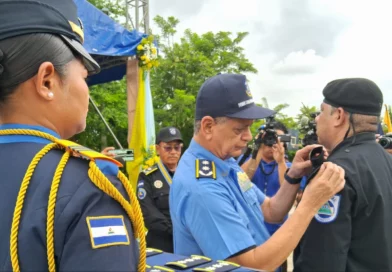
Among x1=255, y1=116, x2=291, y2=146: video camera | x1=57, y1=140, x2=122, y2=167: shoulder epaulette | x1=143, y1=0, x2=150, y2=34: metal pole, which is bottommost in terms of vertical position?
x1=57, y1=140, x2=122, y2=167: shoulder epaulette

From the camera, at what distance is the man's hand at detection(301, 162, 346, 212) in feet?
5.39

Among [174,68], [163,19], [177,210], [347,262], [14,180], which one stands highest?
[163,19]

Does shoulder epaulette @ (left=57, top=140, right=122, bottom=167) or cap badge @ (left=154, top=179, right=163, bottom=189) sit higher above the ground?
shoulder epaulette @ (left=57, top=140, right=122, bottom=167)

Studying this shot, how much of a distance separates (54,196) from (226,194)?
1.01m

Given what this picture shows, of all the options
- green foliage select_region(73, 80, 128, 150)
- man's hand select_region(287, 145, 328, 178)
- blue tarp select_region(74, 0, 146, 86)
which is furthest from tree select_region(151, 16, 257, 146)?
man's hand select_region(287, 145, 328, 178)

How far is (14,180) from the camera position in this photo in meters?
0.85

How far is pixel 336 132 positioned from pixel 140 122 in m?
4.36

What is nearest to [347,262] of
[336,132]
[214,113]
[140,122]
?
[336,132]

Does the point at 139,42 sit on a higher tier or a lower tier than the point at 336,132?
higher

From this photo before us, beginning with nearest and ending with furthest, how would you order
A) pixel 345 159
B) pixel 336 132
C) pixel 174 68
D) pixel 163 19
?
pixel 345 159
pixel 336 132
pixel 174 68
pixel 163 19

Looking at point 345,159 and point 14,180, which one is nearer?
point 14,180

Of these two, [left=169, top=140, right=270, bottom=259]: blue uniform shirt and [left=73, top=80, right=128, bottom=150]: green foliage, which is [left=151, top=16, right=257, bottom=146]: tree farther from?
[left=169, top=140, right=270, bottom=259]: blue uniform shirt

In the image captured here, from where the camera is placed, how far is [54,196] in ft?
2.57

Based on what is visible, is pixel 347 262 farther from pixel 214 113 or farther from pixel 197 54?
pixel 197 54
